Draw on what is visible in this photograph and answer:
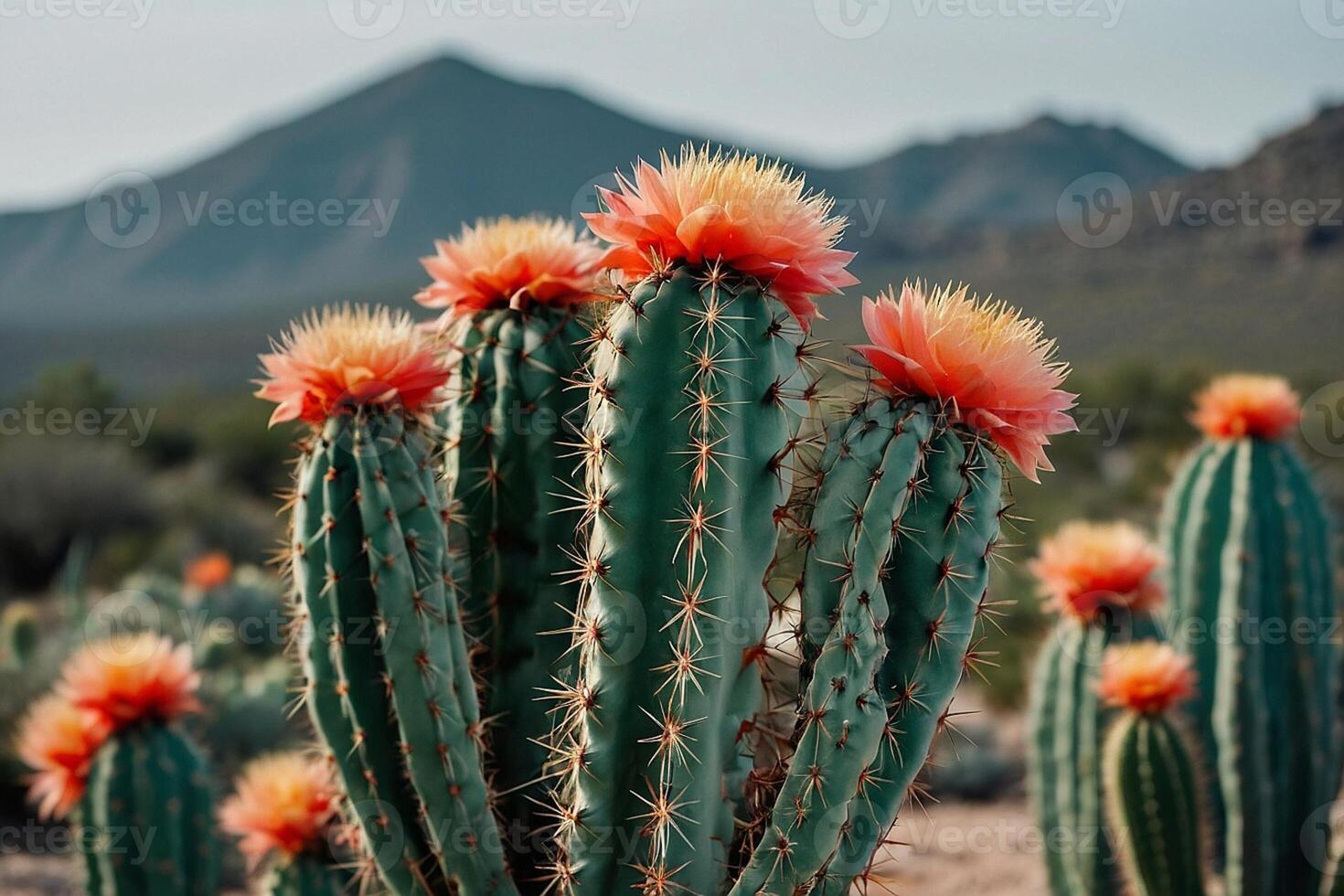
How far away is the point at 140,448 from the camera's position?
19094mm

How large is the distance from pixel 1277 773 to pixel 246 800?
3885 millimetres

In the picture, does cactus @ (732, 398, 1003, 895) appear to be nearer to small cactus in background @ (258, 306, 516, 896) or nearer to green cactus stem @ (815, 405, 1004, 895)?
green cactus stem @ (815, 405, 1004, 895)

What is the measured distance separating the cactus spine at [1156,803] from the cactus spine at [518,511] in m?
2.33

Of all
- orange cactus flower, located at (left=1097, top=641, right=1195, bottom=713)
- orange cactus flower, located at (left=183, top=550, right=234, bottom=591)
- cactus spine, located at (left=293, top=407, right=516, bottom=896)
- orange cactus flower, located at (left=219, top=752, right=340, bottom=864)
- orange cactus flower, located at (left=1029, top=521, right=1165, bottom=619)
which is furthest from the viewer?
orange cactus flower, located at (left=183, top=550, right=234, bottom=591)

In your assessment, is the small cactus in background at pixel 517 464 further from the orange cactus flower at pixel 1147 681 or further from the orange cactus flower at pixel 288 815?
the orange cactus flower at pixel 1147 681

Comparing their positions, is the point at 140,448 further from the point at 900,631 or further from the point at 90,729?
the point at 900,631

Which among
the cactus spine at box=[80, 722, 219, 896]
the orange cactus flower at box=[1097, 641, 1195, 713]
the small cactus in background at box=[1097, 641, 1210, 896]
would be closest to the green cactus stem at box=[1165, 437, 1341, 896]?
the small cactus in background at box=[1097, 641, 1210, 896]

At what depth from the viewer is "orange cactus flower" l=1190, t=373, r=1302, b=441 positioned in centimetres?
459

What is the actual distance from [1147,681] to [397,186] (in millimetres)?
85305

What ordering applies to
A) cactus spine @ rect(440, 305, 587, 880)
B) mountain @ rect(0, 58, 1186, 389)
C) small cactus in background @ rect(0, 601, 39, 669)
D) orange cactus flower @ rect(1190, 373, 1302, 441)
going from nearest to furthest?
cactus spine @ rect(440, 305, 587, 880) → orange cactus flower @ rect(1190, 373, 1302, 441) → small cactus in background @ rect(0, 601, 39, 669) → mountain @ rect(0, 58, 1186, 389)

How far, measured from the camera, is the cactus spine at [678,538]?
77.1 inches

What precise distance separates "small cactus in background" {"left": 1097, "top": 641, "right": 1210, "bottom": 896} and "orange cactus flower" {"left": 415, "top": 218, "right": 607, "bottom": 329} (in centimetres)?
246

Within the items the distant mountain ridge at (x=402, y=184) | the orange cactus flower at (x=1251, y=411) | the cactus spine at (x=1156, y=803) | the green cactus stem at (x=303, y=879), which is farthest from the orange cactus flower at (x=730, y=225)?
the distant mountain ridge at (x=402, y=184)

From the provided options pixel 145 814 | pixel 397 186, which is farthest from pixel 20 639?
pixel 397 186
